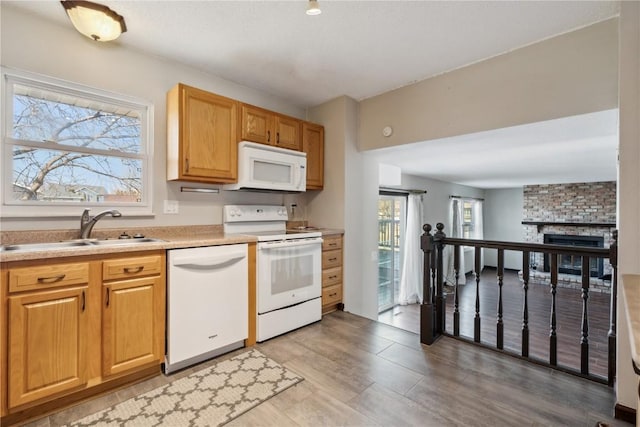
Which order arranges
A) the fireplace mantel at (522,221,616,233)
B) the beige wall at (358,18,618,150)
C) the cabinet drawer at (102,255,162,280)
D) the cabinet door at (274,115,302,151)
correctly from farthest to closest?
the fireplace mantel at (522,221,616,233)
the cabinet door at (274,115,302,151)
the beige wall at (358,18,618,150)
the cabinet drawer at (102,255,162,280)

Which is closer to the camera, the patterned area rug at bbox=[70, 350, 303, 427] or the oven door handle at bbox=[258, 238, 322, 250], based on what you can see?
the patterned area rug at bbox=[70, 350, 303, 427]

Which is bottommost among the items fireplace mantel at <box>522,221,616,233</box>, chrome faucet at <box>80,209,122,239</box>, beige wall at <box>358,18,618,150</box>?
fireplace mantel at <box>522,221,616,233</box>

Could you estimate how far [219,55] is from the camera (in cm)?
251

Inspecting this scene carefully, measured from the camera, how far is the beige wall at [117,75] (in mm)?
1977

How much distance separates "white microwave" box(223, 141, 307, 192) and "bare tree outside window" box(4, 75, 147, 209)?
0.80 meters

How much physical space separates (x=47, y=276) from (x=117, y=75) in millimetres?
1587

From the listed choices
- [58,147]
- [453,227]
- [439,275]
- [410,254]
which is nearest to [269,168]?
[58,147]

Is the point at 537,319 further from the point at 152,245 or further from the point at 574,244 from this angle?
the point at 152,245

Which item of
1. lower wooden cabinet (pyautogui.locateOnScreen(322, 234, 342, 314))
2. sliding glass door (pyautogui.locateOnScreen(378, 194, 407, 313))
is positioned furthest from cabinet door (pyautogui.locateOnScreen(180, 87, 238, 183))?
sliding glass door (pyautogui.locateOnScreen(378, 194, 407, 313))

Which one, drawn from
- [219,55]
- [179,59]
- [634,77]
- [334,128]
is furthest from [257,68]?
[634,77]

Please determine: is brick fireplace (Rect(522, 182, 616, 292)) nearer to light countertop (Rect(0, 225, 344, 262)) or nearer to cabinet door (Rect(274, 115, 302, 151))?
cabinet door (Rect(274, 115, 302, 151))

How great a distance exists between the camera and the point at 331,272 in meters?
3.20

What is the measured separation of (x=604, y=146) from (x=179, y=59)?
462 cm

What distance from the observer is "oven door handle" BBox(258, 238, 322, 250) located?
8.30 feet
